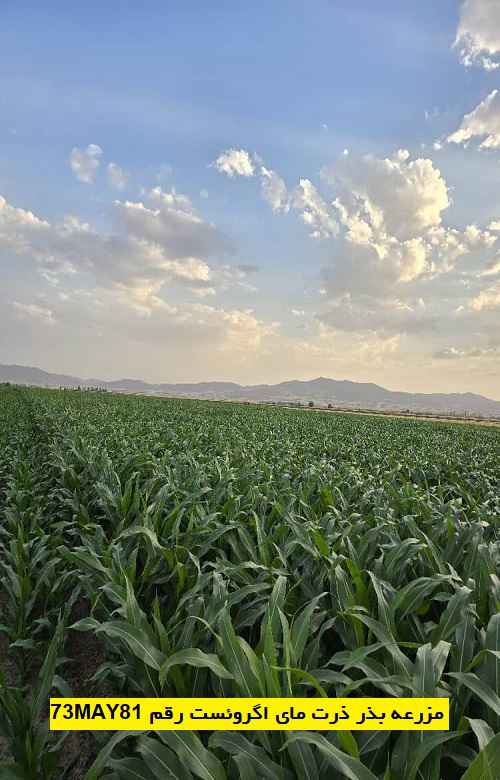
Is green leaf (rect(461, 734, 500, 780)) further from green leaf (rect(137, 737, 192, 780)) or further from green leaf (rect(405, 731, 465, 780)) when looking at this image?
green leaf (rect(137, 737, 192, 780))

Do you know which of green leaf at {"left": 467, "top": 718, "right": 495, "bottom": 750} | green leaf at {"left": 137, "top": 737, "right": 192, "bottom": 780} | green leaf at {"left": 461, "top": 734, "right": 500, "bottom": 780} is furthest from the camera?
green leaf at {"left": 137, "top": 737, "right": 192, "bottom": 780}

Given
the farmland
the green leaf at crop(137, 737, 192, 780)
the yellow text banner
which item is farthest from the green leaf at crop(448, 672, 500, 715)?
the green leaf at crop(137, 737, 192, 780)

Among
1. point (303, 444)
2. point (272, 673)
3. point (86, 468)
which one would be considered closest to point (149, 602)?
point (272, 673)

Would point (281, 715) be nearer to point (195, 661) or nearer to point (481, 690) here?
point (195, 661)

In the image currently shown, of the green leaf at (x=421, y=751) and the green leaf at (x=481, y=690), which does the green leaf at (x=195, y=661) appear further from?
the green leaf at (x=481, y=690)

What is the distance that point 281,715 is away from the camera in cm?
161

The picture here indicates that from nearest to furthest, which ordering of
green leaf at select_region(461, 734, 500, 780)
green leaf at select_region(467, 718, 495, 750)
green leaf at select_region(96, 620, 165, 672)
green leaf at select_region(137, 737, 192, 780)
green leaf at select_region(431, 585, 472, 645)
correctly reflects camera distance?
green leaf at select_region(461, 734, 500, 780)
green leaf at select_region(467, 718, 495, 750)
green leaf at select_region(137, 737, 192, 780)
green leaf at select_region(96, 620, 165, 672)
green leaf at select_region(431, 585, 472, 645)

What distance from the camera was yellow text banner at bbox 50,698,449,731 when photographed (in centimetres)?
156

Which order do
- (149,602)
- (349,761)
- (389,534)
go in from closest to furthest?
1. (349,761)
2. (149,602)
3. (389,534)

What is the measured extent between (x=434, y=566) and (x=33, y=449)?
31.0 feet

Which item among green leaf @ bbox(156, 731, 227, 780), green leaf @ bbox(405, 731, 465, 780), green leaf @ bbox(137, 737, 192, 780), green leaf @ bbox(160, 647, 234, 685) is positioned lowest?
green leaf @ bbox(137, 737, 192, 780)

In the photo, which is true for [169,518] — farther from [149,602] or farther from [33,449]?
[33,449]

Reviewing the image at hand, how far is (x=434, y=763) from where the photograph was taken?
146 centimetres

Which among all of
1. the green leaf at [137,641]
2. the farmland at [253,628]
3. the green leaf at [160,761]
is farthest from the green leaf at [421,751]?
the green leaf at [137,641]
